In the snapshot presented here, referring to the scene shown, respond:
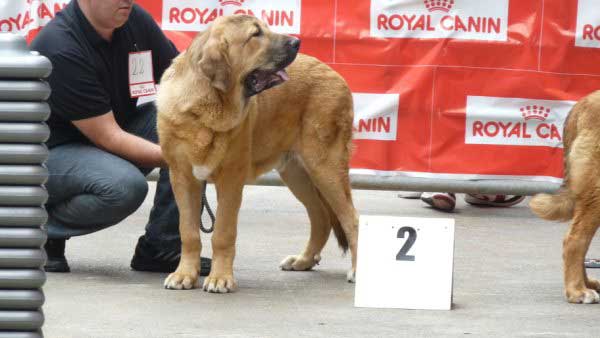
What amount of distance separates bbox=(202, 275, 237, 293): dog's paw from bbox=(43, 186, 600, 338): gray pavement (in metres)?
0.05

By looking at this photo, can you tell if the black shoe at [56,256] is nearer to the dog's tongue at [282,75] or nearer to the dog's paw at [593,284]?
the dog's tongue at [282,75]

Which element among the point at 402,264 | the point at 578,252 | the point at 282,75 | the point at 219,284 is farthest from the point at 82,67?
the point at 578,252

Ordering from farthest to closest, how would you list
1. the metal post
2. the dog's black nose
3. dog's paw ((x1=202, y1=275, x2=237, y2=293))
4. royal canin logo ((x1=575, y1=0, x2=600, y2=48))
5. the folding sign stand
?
royal canin logo ((x1=575, y1=0, x2=600, y2=48))
dog's paw ((x1=202, y1=275, x2=237, y2=293))
the dog's black nose
the folding sign stand
the metal post

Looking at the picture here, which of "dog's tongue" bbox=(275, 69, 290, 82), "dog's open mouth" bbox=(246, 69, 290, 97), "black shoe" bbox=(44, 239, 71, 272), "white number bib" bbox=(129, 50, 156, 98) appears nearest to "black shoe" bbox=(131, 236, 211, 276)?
"black shoe" bbox=(44, 239, 71, 272)

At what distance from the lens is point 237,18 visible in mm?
5191

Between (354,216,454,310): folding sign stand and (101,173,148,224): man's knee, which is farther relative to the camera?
(101,173,148,224): man's knee

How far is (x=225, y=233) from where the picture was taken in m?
5.30

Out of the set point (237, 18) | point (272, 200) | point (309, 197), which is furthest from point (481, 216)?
point (237, 18)

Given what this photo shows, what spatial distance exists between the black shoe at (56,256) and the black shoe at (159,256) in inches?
16.3

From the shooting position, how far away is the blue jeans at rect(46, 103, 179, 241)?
562cm

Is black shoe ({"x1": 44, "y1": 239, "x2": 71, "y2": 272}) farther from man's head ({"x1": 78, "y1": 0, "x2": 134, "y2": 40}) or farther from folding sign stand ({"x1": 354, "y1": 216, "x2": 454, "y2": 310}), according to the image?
folding sign stand ({"x1": 354, "y1": 216, "x2": 454, "y2": 310})

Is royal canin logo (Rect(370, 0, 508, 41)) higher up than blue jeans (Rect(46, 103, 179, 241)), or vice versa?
royal canin logo (Rect(370, 0, 508, 41))

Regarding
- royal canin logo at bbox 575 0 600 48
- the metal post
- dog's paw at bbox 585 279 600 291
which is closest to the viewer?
the metal post

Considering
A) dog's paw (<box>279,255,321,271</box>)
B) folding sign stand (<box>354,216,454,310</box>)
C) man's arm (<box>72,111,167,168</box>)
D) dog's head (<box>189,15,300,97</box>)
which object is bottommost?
dog's paw (<box>279,255,321,271</box>)
